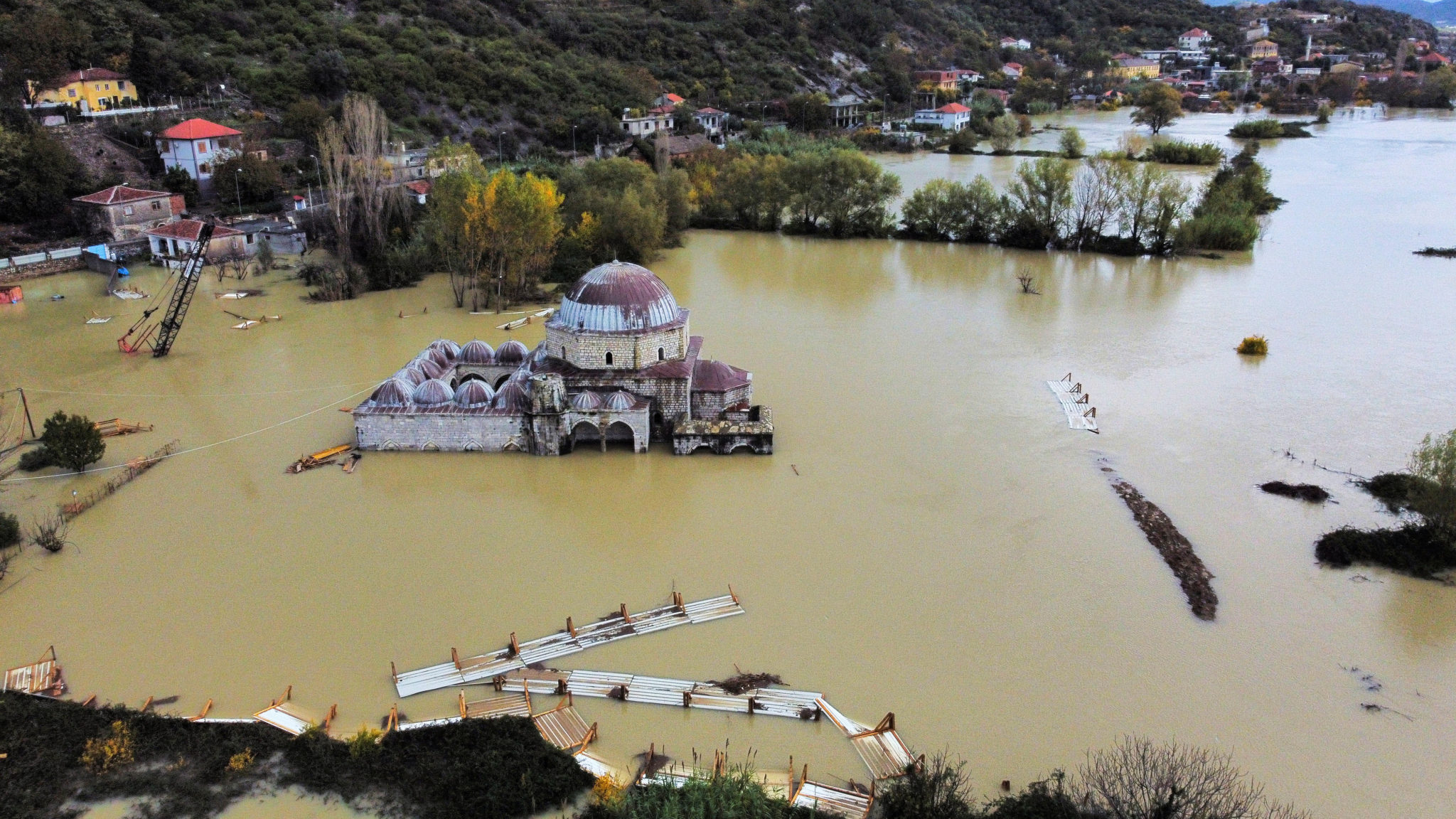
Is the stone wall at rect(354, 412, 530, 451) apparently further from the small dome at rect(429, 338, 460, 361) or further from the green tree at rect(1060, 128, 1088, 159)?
the green tree at rect(1060, 128, 1088, 159)

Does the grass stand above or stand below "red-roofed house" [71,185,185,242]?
below

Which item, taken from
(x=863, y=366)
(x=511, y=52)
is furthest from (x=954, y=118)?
(x=863, y=366)

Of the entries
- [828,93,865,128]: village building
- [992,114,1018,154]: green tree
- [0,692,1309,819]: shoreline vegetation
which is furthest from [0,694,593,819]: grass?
[828,93,865,128]: village building

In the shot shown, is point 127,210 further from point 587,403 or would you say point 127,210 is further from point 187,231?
point 587,403

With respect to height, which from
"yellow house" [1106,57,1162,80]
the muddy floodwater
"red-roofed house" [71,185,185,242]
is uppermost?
"yellow house" [1106,57,1162,80]

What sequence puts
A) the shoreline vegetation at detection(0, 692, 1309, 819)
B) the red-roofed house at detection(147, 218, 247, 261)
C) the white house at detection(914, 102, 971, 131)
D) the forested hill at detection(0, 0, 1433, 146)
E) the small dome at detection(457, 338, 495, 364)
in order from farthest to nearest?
the white house at detection(914, 102, 971, 131) < the forested hill at detection(0, 0, 1433, 146) < the red-roofed house at detection(147, 218, 247, 261) < the small dome at detection(457, 338, 495, 364) < the shoreline vegetation at detection(0, 692, 1309, 819)

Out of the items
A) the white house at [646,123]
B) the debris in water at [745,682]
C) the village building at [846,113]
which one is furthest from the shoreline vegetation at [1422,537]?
the village building at [846,113]
